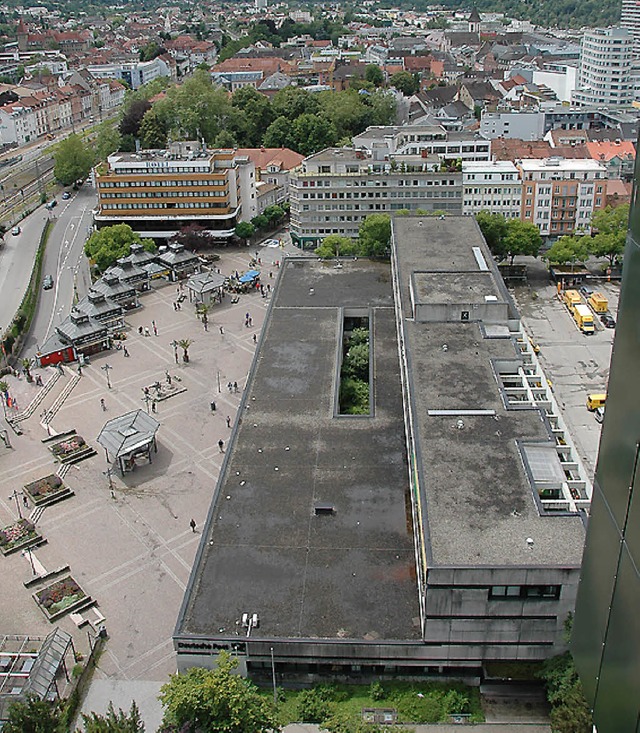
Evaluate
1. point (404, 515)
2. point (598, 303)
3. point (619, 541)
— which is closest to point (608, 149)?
point (598, 303)

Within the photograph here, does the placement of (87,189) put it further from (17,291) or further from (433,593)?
(433,593)

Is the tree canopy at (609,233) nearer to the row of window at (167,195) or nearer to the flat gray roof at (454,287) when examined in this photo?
the flat gray roof at (454,287)

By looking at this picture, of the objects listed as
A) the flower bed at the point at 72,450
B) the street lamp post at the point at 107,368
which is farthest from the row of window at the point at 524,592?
the street lamp post at the point at 107,368

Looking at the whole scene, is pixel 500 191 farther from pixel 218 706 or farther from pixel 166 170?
pixel 218 706

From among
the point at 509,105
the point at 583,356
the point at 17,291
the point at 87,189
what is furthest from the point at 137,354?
the point at 509,105

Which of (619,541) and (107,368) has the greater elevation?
(619,541)
